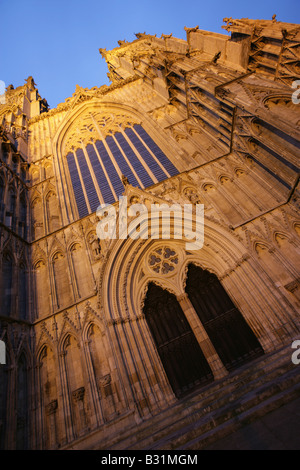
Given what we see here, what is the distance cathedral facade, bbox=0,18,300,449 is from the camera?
19.8 ft

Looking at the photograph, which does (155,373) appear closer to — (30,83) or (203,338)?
(203,338)

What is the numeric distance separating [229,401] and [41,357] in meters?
5.50

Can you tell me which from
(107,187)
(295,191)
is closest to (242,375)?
(295,191)

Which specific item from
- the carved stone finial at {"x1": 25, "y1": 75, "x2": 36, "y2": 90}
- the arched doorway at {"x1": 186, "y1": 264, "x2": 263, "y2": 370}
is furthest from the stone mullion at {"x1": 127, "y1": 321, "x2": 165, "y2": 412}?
the carved stone finial at {"x1": 25, "y1": 75, "x2": 36, "y2": 90}

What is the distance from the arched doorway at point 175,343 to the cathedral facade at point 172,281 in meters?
0.03

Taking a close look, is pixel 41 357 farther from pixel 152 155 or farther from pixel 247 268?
pixel 152 155

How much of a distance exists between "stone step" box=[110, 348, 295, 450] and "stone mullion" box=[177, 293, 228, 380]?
998 mm

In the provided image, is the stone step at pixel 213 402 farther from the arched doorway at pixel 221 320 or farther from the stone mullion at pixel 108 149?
the stone mullion at pixel 108 149

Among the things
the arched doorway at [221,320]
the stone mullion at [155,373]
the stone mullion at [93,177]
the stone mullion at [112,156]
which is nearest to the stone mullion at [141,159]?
the stone mullion at [112,156]

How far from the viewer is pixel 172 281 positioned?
348 inches

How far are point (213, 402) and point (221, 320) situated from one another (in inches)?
114

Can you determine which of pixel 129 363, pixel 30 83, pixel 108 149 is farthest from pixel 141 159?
pixel 30 83

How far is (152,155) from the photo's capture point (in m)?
13.5

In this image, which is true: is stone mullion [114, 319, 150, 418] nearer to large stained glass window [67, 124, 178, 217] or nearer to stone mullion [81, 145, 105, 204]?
large stained glass window [67, 124, 178, 217]
